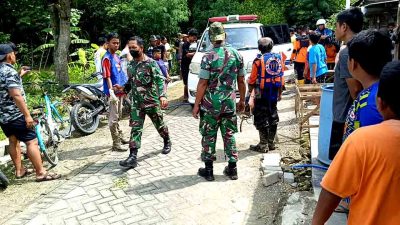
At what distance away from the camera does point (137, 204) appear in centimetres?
426

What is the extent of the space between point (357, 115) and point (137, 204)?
281 cm

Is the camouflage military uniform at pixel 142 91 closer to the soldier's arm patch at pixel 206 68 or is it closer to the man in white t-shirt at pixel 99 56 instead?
the soldier's arm patch at pixel 206 68

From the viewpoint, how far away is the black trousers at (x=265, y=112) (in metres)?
5.64

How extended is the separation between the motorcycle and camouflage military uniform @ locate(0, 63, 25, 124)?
192cm

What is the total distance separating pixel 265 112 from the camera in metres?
5.64

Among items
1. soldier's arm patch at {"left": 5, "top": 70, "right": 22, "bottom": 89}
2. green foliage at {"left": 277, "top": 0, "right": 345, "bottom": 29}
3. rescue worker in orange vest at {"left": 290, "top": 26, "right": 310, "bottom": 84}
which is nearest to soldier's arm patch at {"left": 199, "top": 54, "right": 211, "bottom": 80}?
soldier's arm patch at {"left": 5, "top": 70, "right": 22, "bottom": 89}

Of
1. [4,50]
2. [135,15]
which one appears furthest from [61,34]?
[135,15]

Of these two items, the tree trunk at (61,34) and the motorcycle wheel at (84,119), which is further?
the tree trunk at (61,34)

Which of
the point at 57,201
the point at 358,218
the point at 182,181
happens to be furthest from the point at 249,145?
the point at 358,218

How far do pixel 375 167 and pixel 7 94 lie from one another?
461cm

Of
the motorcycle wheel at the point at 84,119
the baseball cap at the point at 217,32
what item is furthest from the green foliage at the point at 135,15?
the baseball cap at the point at 217,32

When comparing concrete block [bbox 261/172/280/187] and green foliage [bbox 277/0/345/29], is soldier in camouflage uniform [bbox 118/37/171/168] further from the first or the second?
green foliage [bbox 277/0/345/29]

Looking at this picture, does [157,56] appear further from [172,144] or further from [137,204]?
[137,204]

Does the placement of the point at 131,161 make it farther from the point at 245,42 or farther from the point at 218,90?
the point at 245,42
